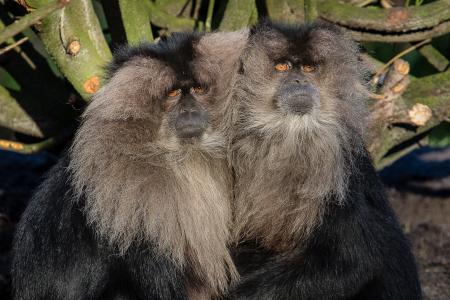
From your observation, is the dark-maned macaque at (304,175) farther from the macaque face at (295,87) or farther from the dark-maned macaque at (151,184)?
the dark-maned macaque at (151,184)

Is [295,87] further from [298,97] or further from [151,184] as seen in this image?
[151,184]

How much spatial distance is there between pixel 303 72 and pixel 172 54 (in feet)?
2.06

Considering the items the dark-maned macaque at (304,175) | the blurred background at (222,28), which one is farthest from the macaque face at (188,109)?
the blurred background at (222,28)

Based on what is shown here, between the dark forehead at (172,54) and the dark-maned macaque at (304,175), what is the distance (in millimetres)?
278

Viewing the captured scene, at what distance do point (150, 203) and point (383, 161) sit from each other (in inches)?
115

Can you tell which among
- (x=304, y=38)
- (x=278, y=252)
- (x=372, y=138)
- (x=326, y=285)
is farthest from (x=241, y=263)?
(x=372, y=138)

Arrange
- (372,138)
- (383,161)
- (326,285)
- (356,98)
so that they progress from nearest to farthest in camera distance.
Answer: (326,285) < (356,98) < (372,138) < (383,161)

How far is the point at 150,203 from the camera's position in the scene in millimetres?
4238

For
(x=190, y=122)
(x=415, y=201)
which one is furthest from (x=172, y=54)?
(x=415, y=201)

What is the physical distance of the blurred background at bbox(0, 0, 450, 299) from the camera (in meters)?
5.34

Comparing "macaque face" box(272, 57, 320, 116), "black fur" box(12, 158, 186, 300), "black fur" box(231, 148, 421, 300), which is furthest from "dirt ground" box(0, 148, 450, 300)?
"macaque face" box(272, 57, 320, 116)

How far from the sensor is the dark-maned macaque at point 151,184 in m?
4.21

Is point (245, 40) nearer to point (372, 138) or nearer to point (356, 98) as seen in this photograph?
point (356, 98)

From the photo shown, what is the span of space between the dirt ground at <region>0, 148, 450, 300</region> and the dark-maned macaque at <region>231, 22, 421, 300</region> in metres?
2.16
